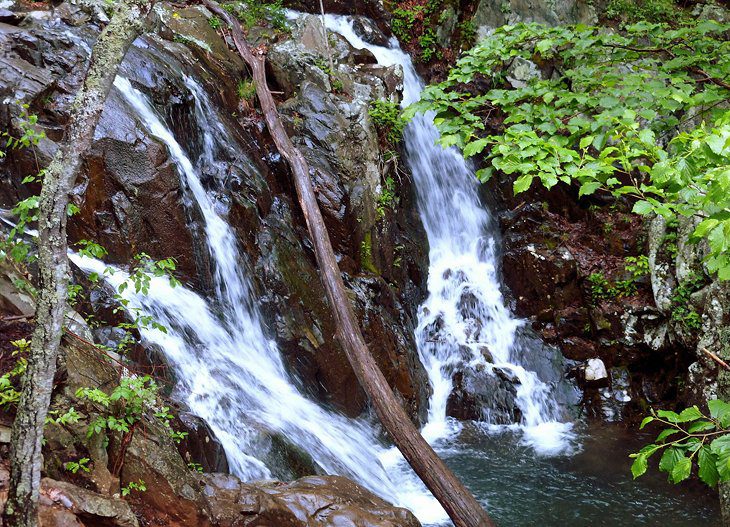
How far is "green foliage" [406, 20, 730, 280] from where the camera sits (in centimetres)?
263

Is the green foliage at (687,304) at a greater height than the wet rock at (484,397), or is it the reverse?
the green foliage at (687,304)

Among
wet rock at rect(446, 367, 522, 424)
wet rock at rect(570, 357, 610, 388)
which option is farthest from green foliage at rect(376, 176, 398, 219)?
wet rock at rect(570, 357, 610, 388)

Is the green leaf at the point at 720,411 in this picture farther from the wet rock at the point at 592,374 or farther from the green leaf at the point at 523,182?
the wet rock at the point at 592,374

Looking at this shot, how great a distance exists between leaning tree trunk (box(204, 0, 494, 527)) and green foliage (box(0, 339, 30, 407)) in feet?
8.23

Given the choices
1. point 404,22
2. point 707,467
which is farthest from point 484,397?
point 404,22

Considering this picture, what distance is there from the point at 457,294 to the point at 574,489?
13.6 ft

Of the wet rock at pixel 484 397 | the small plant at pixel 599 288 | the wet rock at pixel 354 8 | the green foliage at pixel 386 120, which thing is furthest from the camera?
the wet rock at pixel 354 8

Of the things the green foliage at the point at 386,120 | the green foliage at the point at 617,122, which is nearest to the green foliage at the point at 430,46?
the green foliage at the point at 386,120

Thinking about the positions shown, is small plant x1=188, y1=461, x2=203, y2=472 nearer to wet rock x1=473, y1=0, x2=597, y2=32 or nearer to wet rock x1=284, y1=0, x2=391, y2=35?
wet rock x1=284, y1=0, x2=391, y2=35

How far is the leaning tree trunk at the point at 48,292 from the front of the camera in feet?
Result: 7.86

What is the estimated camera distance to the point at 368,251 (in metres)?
8.61

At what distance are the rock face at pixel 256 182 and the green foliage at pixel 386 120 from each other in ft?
0.80

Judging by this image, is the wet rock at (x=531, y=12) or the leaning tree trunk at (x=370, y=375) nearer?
the leaning tree trunk at (x=370, y=375)

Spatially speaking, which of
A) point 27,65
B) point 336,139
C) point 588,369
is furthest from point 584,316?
point 27,65
